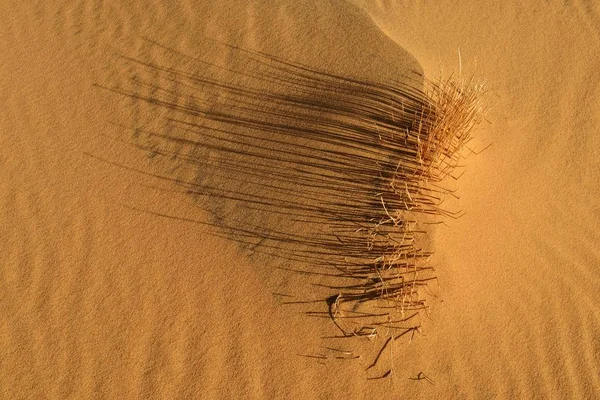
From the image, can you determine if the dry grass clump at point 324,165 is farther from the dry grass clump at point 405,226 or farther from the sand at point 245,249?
the sand at point 245,249

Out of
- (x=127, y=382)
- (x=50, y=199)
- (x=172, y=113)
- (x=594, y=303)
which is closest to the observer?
(x=127, y=382)

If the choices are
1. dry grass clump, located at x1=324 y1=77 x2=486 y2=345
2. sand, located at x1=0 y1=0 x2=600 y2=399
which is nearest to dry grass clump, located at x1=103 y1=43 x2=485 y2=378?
dry grass clump, located at x1=324 y1=77 x2=486 y2=345

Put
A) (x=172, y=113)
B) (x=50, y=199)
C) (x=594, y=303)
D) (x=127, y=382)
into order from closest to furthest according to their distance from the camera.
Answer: (x=127, y=382), (x=594, y=303), (x=50, y=199), (x=172, y=113)

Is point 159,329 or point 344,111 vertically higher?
point 344,111

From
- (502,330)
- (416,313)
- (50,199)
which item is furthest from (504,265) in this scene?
(50,199)

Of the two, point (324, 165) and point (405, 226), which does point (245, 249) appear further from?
point (405, 226)

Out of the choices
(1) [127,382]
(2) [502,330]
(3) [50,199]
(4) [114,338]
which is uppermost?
(3) [50,199]

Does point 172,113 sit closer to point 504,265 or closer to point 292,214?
point 292,214
